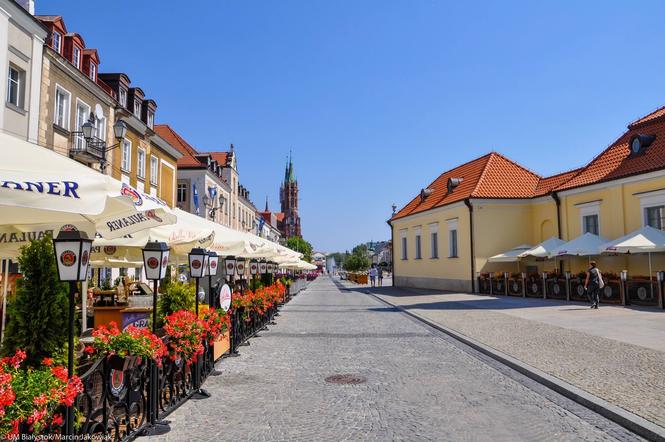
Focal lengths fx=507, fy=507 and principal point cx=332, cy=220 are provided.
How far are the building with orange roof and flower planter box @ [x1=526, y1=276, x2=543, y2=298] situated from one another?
90.7 inches

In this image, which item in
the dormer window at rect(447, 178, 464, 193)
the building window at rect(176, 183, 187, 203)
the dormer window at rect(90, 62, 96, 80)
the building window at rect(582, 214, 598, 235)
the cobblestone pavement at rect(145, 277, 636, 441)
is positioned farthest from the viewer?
the building window at rect(176, 183, 187, 203)

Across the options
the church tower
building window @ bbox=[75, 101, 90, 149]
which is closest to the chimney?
building window @ bbox=[75, 101, 90, 149]

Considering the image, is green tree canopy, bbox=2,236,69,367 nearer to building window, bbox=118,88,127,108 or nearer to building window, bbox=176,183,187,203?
building window, bbox=118,88,127,108

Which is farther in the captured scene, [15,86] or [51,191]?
[15,86]


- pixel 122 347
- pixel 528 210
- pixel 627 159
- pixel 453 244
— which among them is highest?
pixel 627 159

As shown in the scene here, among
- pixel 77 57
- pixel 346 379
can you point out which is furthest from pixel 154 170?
pixel 346 379

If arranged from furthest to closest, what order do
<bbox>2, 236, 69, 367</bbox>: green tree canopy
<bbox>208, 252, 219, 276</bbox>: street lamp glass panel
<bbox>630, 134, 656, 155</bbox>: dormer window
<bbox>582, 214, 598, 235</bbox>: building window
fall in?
<bbox>582, 214, 598, 235</bbox>: building window
<bbox>630, 134, 656, 155</bbox>: dormer window
<bbox>208, 252, 219, 276</bbox>: street lamp glass panel
<bbox>2, 236, 69, 367</bbox>: green tree canopy

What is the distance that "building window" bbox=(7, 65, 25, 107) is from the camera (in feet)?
53.5

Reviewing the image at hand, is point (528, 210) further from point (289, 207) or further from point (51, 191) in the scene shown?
point (289, 207)

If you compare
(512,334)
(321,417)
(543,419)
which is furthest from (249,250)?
(543,419)

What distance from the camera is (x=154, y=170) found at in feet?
100

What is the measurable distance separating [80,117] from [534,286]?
22173 millimetres

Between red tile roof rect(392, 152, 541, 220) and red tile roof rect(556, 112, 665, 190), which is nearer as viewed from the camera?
red tile roof rect(556, 112, 665, 190)

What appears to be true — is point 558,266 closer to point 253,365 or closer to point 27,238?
point 253,365
